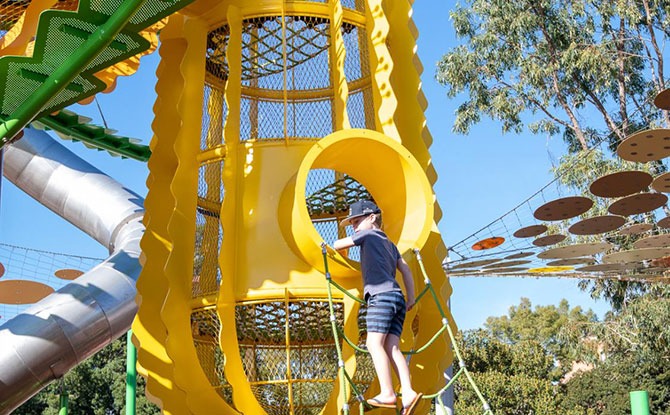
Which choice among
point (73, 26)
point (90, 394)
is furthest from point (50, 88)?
point (90, 394)

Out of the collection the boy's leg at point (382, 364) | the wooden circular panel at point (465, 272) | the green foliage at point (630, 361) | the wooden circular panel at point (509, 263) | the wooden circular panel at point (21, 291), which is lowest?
the boy's leg at point (382, 364)

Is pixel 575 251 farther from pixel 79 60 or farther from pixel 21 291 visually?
pixel 79 60

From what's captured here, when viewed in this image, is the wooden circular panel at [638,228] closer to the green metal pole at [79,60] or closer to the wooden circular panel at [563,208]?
the wooden circular panel at [563,208]

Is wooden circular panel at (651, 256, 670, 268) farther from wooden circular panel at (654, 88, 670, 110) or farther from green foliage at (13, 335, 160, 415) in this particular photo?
green foliage at (13, 335, 160, 415)

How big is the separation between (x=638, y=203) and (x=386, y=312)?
9017mm

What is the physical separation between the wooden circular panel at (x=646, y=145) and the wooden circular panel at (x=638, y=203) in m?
1.41

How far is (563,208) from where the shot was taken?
1466 centimetres

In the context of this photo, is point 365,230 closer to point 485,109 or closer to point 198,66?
point 198,66

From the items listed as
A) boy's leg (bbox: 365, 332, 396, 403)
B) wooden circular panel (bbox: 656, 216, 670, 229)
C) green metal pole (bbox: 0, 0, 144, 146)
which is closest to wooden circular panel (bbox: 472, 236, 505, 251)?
wooden circular panel (bbox: 656, 216, 670, 229)

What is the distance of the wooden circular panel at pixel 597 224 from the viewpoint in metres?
15.3

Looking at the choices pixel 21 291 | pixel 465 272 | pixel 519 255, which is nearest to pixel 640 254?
pixel 519 255

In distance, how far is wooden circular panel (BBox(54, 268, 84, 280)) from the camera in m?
16.4

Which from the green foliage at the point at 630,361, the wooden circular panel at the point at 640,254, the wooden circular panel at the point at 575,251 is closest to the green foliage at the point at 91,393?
the green foliage at the point at 630,361

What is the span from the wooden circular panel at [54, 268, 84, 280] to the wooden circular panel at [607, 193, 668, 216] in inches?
385
